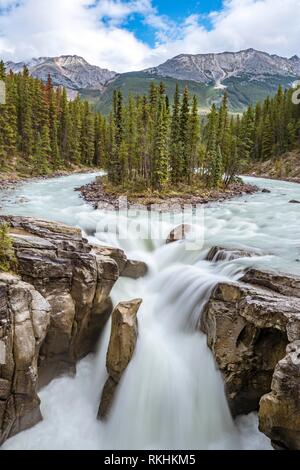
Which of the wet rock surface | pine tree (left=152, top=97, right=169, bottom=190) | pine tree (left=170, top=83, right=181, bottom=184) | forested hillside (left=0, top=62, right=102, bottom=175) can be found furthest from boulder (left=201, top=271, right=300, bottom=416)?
forested hillside (left=0, top=62, right=102, bottom=175)

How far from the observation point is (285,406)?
775cm

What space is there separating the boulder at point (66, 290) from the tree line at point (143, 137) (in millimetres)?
27418

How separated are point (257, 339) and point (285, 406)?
2460mm

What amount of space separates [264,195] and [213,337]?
31171 millimetres

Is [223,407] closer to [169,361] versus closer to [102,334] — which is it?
[169,361]

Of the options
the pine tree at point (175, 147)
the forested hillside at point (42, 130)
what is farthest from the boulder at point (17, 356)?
the forested hillside at point (42, 130)

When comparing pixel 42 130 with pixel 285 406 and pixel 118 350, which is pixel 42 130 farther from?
pixel 285 406

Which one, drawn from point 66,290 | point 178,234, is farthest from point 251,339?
point 178,234

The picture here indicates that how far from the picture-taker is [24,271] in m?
10.7

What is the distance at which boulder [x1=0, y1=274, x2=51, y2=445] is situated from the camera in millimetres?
8719

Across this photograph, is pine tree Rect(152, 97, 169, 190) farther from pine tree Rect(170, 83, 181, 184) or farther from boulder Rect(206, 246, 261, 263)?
boulder Rect(206, 246, 261, 263)

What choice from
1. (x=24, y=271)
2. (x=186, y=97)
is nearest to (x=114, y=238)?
(x=24, y=271)

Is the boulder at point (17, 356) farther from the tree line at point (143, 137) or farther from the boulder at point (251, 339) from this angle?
the tree line at point (143, 137)
